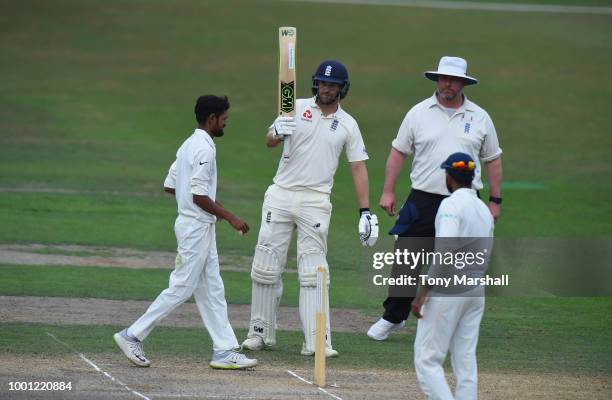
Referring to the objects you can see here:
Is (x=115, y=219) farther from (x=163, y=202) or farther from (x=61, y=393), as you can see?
(x=61, y=393)

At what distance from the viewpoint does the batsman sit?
36.9ft

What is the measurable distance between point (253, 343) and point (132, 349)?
1491 millimetres

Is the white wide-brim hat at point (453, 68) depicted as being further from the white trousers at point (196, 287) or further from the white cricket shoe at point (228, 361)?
the white cricket shoe at point (228, 361)

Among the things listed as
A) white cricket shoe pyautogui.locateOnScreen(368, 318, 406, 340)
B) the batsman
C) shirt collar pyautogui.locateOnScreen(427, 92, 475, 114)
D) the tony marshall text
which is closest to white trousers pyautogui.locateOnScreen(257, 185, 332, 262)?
the batsman

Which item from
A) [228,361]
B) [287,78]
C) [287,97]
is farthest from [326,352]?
[287,78]

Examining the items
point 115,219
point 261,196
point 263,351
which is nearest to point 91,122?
point 261,196

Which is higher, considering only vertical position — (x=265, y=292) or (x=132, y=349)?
(x=265, y=292)

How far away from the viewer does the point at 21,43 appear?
1569 inches

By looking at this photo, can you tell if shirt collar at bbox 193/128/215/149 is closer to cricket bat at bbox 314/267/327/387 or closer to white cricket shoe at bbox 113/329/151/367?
cricket bat at bbox 314/267/327/387

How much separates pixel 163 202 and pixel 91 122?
931 centimetres

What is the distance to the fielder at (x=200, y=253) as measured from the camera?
33.4ft

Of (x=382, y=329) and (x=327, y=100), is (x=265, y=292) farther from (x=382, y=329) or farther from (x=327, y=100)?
(x=327, y=100)

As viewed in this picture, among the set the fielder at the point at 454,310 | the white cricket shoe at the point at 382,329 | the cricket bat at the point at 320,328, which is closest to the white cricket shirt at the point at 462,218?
the fielder at the point at 454,310

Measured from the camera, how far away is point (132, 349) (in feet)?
33.3
